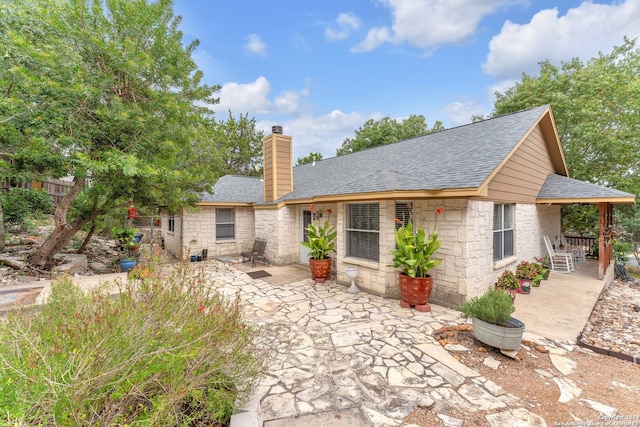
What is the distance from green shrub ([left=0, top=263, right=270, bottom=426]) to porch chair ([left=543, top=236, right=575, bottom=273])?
34.9 ft

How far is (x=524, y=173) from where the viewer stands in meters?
7.51

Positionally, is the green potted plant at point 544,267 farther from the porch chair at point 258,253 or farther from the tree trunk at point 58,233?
the tree trunk at point 58,233

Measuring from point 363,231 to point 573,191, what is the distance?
6698 millimetres

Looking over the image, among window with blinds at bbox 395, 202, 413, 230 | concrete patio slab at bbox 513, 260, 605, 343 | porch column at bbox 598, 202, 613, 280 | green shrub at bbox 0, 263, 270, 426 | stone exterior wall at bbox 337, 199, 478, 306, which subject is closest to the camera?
green shrub at bbox 0, 263, 270, 426

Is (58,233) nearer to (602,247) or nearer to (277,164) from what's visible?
(277,164)

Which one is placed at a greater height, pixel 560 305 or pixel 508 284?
pixel 508 284

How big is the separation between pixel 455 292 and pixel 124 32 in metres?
9.55

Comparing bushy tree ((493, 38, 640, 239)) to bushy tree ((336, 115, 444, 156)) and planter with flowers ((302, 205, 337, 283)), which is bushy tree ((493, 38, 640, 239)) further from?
planter with flowers ((302, 205, 337, 283))

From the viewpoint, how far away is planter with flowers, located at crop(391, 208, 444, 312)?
17.2 feet

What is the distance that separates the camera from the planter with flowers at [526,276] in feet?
21.0

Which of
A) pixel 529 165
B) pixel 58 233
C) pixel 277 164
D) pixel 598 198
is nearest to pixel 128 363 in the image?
pixel 58 233

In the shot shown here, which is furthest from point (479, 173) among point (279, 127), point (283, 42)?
point (283, 42)

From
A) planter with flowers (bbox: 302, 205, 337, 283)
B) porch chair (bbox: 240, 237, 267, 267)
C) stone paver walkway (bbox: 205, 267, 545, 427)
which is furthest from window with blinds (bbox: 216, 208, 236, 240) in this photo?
stone paver walkway (bbox: 205, 267, 545, 427)

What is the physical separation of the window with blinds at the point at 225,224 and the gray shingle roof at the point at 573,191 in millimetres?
11333
